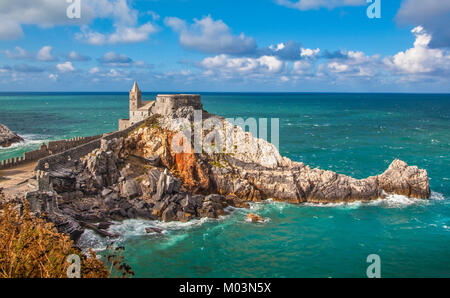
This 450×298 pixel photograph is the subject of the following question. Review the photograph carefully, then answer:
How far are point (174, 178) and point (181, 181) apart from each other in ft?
8.75

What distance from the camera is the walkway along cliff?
42.9m

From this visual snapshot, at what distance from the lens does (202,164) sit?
53.0m

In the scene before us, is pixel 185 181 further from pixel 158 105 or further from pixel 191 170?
pixel 158 105

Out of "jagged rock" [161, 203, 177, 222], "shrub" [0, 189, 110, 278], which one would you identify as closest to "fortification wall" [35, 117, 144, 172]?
"jagged rock" [161, 203, 177, 222]

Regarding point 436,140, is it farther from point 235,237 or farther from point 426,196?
point 235,237

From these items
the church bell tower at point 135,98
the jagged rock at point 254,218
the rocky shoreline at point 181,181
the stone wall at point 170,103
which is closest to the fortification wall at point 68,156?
the rocky shoreline at point 181,181

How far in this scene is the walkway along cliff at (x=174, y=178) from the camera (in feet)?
141

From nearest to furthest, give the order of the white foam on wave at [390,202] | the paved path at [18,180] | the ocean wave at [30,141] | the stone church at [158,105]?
1. the paved path at [18,180]
2. the white foam on wave at [390,202]
3. the stone church at [158,105]
4. the ocean wave at [30,141]

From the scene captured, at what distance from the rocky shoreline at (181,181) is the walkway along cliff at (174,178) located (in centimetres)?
12

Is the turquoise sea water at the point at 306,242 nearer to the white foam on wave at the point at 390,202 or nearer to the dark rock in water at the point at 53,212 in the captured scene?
the white foam on wave at the point at 390,202

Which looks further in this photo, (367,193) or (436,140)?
(436,140)

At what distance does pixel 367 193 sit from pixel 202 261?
2802 centimetres
